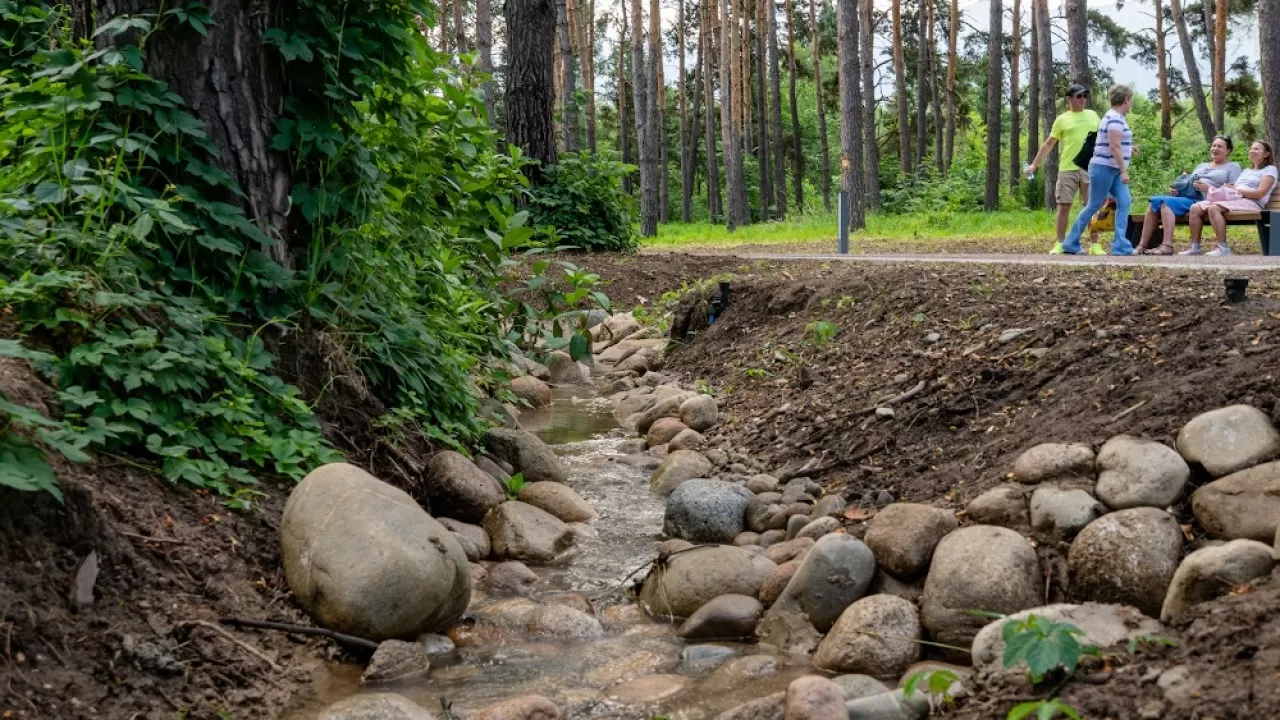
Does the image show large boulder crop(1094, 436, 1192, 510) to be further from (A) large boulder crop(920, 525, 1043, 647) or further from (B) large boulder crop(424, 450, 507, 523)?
(B) large boulder crop(424, 450, 507, 523)

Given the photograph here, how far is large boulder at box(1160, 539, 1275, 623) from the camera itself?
293 centimetres

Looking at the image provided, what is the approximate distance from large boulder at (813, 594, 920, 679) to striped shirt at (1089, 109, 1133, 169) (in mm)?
7201

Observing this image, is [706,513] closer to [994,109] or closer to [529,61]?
[529,61]

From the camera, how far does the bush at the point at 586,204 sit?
42.9ft

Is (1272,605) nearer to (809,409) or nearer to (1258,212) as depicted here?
(809,409)

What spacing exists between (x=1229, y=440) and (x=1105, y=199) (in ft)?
23.0

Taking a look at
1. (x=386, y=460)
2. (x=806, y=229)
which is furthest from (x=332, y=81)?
(x=806, y=229)

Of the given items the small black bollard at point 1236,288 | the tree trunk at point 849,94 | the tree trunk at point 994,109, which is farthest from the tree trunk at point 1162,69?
the small black bollard at point 1236,288

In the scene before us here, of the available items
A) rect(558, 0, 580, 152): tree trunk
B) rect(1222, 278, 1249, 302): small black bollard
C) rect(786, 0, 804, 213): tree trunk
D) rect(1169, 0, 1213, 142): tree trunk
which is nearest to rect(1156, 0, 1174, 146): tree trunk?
rect(1169, 0, 1213, 142): tree trunk

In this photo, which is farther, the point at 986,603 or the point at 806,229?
the point at 806,229

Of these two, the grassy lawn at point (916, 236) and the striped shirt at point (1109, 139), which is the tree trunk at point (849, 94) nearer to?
the grassy lawn at point (916, 236)

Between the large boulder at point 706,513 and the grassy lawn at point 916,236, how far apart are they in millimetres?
8065

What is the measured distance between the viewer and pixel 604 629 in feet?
13.0

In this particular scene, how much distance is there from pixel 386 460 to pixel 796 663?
202 centimetres
